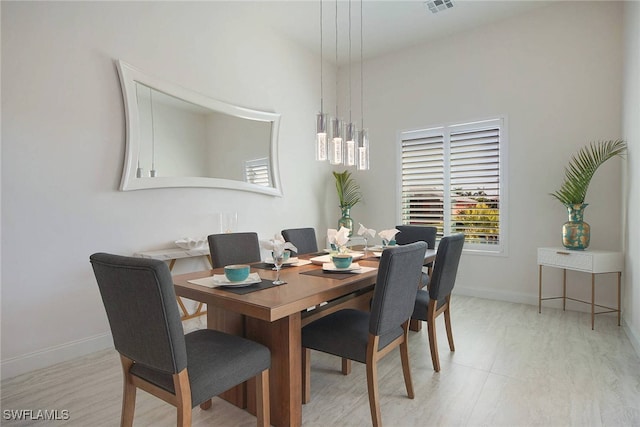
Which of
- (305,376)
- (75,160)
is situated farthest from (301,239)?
(75,160)

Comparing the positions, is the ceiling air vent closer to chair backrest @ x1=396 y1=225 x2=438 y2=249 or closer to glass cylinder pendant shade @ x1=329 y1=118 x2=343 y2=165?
glass cylinder pendant shade @ x1=329 y1=118 x2=343 y2=165

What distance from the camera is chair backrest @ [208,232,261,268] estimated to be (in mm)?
2508

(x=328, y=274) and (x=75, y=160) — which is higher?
(x=75, y=160)

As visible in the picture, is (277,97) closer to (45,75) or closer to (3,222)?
(45,75)

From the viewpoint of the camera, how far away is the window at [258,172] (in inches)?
160

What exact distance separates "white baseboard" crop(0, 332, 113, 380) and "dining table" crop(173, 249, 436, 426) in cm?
134

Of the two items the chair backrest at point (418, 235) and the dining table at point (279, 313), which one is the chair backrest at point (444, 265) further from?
the chair backrest at point (418, 235)

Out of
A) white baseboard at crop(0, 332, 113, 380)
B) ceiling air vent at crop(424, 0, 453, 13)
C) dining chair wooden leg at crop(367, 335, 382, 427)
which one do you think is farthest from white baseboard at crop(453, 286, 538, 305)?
white baseboard at crop(0, 332, 113, 380)

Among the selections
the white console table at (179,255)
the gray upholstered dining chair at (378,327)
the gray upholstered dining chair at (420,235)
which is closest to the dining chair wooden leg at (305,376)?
the gray upholstered dining chair at (378,327)

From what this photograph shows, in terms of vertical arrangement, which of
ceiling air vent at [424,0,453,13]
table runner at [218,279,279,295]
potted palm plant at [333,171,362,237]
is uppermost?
ceiling air vent at [424,0,453,13]

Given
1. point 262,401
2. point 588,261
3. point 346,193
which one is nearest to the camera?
point 262,401

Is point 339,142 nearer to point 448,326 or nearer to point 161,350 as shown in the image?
point 448,326

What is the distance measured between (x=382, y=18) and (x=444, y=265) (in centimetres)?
316

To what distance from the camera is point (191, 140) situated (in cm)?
351
